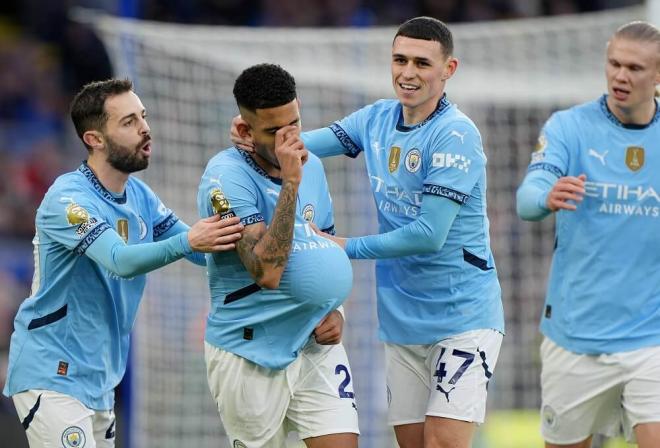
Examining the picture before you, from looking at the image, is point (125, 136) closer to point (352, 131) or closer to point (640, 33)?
point (352, 131)

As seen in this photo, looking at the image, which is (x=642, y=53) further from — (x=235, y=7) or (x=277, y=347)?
(x=235, y=7)

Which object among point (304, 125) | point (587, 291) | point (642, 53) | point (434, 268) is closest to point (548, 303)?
point (587, 291)

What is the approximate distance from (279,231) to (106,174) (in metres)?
1.15

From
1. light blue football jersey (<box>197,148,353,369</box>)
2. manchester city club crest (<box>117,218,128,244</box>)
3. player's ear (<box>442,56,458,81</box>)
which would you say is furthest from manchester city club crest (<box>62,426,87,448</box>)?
player's ear (<box>442,56,458,81</box>)

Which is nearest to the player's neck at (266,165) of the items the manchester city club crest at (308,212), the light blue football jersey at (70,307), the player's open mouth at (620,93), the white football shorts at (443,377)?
the manchester city club crest at (308,212)

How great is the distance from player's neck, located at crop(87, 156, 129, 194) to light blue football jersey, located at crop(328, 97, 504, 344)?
123 cm

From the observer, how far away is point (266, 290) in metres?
5.53

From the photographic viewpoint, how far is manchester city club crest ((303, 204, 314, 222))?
5723 millimetres

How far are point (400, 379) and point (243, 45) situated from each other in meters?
4.41

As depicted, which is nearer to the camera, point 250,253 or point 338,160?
point 250,253

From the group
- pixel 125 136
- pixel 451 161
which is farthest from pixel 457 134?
pixel 125 136

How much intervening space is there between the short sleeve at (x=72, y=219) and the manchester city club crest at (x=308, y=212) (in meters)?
0.89

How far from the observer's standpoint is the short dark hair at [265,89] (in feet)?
17.6

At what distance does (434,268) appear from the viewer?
19.8 ft
